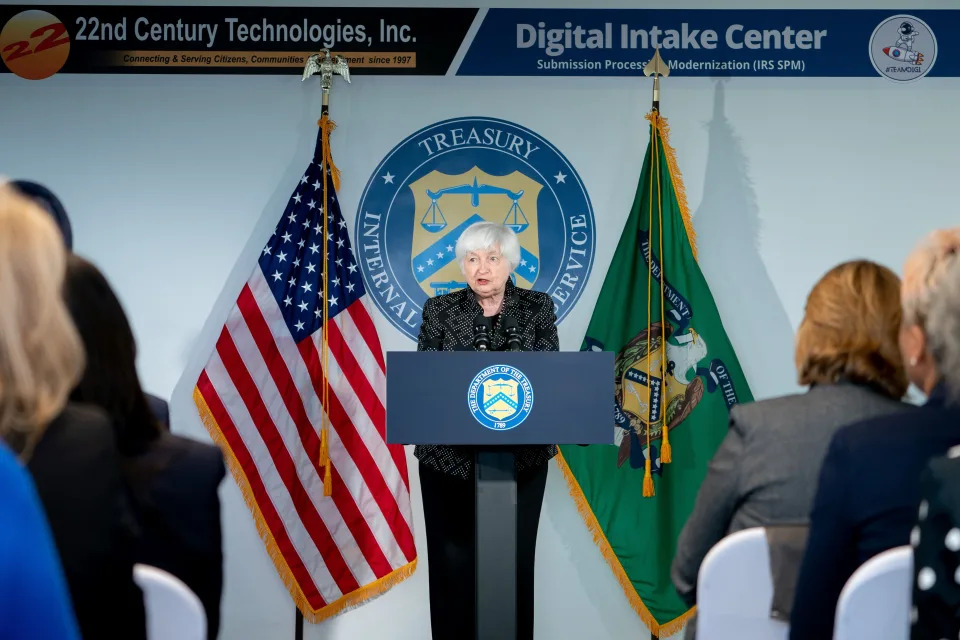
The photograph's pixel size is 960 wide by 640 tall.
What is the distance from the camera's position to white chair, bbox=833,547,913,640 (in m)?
1.61

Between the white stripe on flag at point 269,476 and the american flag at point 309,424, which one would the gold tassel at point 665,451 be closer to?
the american flag at point 309,424

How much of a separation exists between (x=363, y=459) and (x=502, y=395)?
Answer: 5.91ft

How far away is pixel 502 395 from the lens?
114 inches

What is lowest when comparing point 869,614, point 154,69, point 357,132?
point 869,614

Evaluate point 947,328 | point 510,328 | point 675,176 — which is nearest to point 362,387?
point 510,328

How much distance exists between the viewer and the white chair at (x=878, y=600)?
161 centimetres

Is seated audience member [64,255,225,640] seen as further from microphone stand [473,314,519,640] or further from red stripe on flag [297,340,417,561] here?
red stripe on flag [297,340,417,561]

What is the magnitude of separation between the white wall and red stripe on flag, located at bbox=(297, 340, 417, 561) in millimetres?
200

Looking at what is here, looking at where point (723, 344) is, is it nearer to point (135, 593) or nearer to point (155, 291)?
point (155, 291)

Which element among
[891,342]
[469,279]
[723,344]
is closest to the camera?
[891,342]

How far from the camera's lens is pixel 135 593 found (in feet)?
4.96

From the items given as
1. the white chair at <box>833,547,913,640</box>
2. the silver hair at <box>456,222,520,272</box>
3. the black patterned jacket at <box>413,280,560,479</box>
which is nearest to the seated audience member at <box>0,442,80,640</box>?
the white chair at <box>833,547,913,640</box>

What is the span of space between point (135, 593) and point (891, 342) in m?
1.46

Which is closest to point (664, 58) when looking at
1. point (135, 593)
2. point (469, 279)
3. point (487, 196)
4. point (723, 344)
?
point (487, 196)
